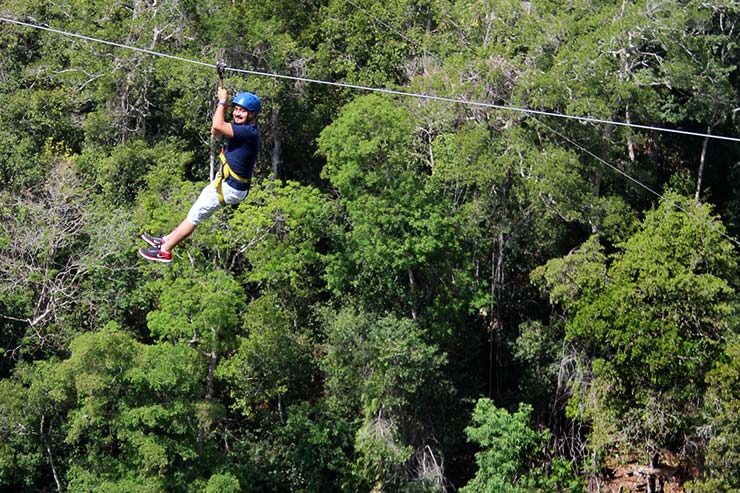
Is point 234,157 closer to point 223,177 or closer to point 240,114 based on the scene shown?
point 223,177

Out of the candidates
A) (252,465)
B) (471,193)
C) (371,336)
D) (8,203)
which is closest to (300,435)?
(252,465)

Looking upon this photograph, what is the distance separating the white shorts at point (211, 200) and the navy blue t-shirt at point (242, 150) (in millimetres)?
59

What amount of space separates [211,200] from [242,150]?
613 millimetres

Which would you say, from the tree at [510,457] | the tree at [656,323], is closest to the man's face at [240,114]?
the tree at [656,323]

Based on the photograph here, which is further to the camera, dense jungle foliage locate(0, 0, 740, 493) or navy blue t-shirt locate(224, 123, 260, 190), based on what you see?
dense jungle foliage locate(0, 0, 740, 493)

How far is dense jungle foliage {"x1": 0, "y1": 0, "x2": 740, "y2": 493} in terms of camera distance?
19.5 m

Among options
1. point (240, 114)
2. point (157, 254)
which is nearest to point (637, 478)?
point (157, 254)

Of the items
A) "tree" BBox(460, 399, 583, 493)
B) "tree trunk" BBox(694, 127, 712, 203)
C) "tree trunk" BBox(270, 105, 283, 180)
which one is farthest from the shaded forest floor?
"tree trunk" BBox(270, 105, 283, 180)

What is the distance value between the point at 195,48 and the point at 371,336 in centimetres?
Answer: 738

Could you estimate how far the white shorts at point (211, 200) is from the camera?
1011cm

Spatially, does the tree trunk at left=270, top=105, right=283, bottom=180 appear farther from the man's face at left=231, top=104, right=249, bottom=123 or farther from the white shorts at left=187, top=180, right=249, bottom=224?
the man's face at left=231, top=104, right=249, bottom=123

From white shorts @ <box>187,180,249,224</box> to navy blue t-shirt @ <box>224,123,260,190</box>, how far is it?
6 cm

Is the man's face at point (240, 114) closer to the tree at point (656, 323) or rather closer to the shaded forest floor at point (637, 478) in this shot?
the tree at point (656, 323)

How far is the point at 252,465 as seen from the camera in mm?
21156
